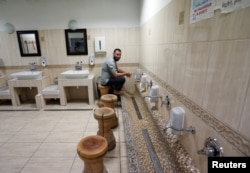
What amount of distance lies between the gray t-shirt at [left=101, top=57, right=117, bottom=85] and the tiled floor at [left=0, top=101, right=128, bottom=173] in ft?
2.38

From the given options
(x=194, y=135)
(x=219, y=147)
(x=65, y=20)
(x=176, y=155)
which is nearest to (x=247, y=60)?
(x=219, y=147)

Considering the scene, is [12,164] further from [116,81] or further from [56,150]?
[116,81]

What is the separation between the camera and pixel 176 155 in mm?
1166

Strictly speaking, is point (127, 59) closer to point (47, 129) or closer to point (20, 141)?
point (47, 129)

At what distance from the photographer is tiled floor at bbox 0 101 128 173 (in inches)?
70.2

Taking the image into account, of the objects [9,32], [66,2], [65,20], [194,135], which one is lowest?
[194,135]

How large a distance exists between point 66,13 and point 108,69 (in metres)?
1.75

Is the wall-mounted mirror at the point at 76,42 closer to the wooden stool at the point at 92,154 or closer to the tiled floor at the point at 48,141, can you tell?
the tiled floor at the point at 48,141

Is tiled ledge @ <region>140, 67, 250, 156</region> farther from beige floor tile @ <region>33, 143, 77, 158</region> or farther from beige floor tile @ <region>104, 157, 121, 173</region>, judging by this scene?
beige floor tile @ <region>33, 143, 77, 158</region>

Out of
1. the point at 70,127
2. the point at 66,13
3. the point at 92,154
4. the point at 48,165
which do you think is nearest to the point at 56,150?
the point at 48,165

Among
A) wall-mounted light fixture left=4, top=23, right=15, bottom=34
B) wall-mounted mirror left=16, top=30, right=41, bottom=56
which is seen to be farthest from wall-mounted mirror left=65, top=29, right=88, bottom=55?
wall-mounted light fixture left=4, top=23, right=15, bottom=34

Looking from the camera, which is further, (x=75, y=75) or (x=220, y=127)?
(x=75, y=75)

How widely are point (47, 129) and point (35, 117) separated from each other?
69 centimetres

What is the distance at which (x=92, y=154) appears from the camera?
1.34 meters
